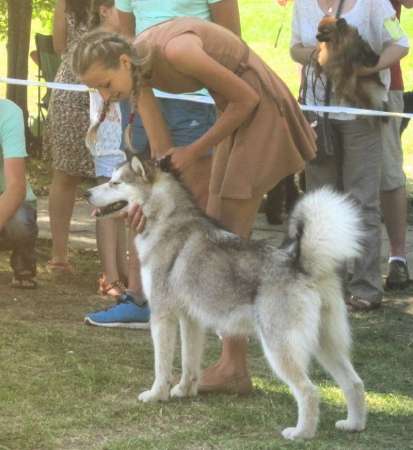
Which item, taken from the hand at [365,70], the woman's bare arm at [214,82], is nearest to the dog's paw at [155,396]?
the woman's bare arm at [214,82]

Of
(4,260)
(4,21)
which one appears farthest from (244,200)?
(4,21)

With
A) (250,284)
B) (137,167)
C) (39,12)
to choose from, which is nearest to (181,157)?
(137,167)

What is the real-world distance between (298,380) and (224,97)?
1210mm

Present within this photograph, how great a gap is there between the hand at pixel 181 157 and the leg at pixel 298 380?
2.88 ft

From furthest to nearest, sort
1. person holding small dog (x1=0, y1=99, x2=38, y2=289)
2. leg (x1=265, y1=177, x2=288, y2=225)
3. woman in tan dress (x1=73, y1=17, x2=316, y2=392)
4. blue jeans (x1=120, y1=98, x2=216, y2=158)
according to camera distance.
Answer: leg (x1=265, y1=177, x2=288, y2=225), person holding small dog (x1=0, y1=99, x2=38, y2=289), blue jeans (x1=120, y1=98, x2=216, y2=158), woman in tan dress (x1=73, y1=17, x2=316, y2=392)

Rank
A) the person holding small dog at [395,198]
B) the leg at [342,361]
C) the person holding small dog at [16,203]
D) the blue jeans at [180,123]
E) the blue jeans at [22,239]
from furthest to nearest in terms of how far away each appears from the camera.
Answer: the person holding small dog at [395,198] < the blue jeans at [22,239] < the person holding small dog at [16,203] < the blue jeans at [180,123] < the leg at [342,361]

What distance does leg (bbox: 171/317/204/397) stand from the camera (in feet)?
16.2

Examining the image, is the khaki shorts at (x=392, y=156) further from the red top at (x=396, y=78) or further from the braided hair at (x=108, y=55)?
the braided hair at (x=108, y=55)

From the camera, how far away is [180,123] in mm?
5824

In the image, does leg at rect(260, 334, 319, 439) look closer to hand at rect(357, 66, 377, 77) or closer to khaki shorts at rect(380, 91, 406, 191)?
hand at rect(357, 66, 377, 77)

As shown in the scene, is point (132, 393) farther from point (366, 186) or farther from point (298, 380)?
point (366, 186)

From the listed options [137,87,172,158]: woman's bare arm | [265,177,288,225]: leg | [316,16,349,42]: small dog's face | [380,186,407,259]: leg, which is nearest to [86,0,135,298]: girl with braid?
[316,16,349,42]: small dog's face

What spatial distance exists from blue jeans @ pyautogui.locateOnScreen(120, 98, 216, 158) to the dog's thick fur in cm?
90

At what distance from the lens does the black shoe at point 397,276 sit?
7.38 metres
